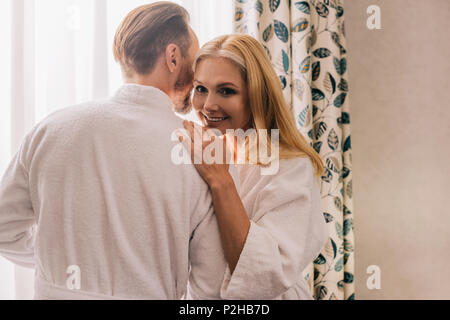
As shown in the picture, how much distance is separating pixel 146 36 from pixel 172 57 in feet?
A: 0.25

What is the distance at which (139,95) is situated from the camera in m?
0.68

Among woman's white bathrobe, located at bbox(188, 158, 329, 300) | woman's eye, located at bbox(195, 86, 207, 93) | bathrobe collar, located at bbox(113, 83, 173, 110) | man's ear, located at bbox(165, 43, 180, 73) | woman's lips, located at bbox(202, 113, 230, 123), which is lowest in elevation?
woman's white bathrobe, located at bbox(188, 158, 329, 300)

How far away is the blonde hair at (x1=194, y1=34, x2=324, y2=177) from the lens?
2.99 ft

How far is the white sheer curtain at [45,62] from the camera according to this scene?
104cm

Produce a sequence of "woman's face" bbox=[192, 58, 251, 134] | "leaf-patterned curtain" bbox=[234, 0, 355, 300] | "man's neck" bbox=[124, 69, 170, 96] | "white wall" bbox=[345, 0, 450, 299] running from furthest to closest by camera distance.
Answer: "white wall" bbox=[345, 0, 450, 299]
"leaf-patterned curtain" bbox=[234, 0, 355, 300]
"woman's face" bbox=[192, 58, 251, 134]
"man's neck" bbox=[124, 69, 170, 96]

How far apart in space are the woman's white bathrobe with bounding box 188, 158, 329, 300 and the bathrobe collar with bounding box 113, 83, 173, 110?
0.24m

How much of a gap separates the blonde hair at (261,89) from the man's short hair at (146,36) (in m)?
0.17

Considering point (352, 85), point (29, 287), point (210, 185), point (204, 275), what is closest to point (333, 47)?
point (352, 85)

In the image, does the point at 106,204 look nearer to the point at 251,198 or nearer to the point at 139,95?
the point at 139,95

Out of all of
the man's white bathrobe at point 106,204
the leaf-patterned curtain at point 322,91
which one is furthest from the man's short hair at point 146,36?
the leaf-patterned curtain at point 322,91

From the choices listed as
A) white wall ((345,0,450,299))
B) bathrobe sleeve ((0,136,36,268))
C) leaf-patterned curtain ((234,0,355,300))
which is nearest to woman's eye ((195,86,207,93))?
bathrobe sleeve ((0,136,36,268))

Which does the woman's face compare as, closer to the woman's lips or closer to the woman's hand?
the woman's lips

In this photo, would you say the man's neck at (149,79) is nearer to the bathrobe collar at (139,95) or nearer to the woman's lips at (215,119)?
the bathrobe collar at (139,95)

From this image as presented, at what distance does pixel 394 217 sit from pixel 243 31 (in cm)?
124
